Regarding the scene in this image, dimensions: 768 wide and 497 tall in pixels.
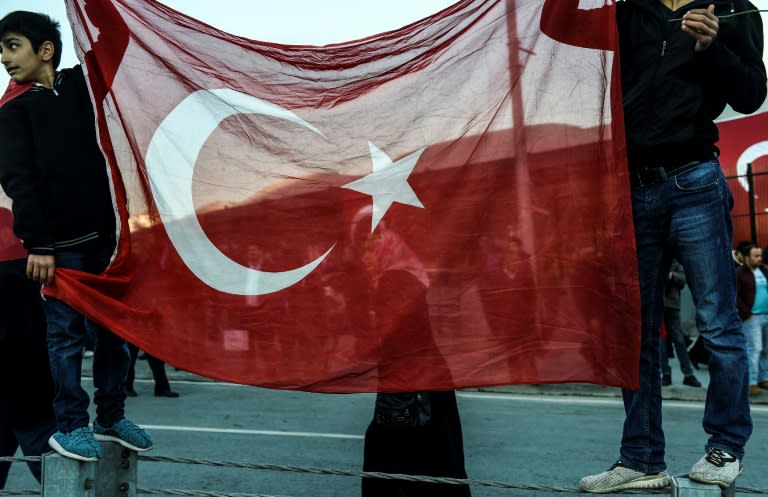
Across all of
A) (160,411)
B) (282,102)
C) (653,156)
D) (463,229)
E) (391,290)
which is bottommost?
(160,411)

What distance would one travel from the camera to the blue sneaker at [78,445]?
2994 millimetres

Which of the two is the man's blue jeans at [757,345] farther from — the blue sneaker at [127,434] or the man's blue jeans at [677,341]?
the blue sneaker at [127,434]

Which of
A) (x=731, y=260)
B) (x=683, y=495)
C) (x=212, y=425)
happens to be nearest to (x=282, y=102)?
(x=731, y=260)

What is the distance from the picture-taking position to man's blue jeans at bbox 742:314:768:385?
394 inches

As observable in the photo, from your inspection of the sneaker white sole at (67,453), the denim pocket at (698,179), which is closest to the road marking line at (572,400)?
the denim pocket at (698,179)

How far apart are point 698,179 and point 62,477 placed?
2.63m

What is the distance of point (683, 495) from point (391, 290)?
51.0 inches

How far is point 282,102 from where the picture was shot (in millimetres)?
3430

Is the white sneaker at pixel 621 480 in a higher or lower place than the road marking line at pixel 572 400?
higher

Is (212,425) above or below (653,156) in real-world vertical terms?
below

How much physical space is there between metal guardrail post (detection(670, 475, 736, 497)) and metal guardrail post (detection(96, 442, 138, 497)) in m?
2.10

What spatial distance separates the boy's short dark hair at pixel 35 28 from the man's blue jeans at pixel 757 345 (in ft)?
29.3

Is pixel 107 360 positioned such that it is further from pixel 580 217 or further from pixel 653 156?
pixel 653 156

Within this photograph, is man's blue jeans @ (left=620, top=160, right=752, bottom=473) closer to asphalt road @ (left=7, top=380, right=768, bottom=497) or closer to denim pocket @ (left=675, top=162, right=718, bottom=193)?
denim pocket @ (left=675, top=162, right=718, bottom=193)
